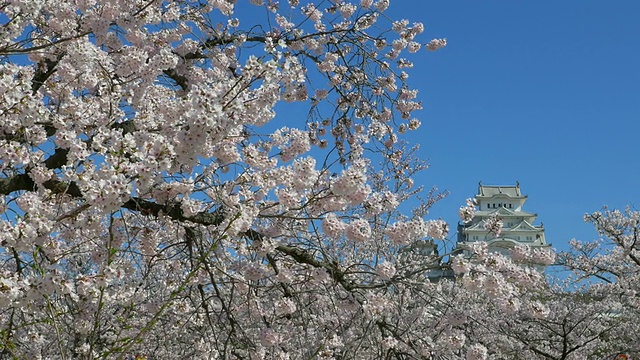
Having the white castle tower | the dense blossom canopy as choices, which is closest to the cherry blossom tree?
the dense blossom canopy

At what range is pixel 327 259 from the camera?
3.96 meters

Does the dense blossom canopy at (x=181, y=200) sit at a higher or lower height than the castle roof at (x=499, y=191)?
lower

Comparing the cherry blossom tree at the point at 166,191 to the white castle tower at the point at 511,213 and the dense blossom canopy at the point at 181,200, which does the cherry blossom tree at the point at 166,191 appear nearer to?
the dense blossom canopy at the point at 181,200

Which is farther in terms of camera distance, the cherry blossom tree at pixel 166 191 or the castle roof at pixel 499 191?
the castle roof at pixel 499 191

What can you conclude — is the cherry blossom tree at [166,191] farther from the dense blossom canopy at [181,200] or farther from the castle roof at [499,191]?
the castle roof at [499,191]

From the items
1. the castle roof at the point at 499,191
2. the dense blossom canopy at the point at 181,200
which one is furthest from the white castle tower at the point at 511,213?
the dense blossom canopy at the point at 181,200

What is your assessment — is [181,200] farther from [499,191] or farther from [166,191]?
[499,191]

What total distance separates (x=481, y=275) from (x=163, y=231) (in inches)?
85.4

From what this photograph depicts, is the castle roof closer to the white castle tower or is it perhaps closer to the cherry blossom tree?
the white castle tower

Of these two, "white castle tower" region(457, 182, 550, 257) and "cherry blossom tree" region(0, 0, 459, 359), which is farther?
"white castle tower" region(457, 182, 550, 257)

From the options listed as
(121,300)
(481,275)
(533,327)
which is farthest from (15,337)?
(533,327)

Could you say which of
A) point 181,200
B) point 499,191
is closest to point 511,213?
point 499,191

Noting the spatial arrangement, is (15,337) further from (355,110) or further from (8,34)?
(355,110)

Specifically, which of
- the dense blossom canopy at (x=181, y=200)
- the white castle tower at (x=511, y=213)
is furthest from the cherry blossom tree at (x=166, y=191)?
the white castle tower at (x=511, y=213)
